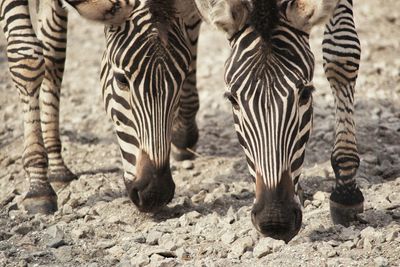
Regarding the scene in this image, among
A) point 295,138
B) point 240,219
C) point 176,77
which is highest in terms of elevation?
point 176,77

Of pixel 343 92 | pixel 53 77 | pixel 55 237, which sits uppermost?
pixel 53 77

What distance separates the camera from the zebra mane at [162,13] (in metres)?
7.51

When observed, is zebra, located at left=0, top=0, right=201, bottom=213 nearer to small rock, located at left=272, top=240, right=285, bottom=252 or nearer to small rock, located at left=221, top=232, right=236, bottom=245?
small rock, located at left=221, top=232, right=236, bottom=245

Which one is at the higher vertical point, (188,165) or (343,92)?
(343,92)

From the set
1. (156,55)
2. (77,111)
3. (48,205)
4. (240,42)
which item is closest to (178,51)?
(156,55)

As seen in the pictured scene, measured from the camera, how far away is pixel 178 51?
24.8 feet

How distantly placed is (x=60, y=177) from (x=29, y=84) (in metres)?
1.41

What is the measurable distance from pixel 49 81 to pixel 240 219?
9.57ft

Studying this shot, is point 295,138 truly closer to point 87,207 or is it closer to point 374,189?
point 374,189

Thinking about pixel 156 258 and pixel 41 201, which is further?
pixel 41 201

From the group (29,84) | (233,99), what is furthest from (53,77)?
(233,99)

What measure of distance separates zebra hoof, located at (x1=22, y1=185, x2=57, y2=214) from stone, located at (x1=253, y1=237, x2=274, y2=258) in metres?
2.58

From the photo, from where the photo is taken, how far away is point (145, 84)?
24.1 feet

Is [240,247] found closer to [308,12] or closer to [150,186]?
[150,186]
